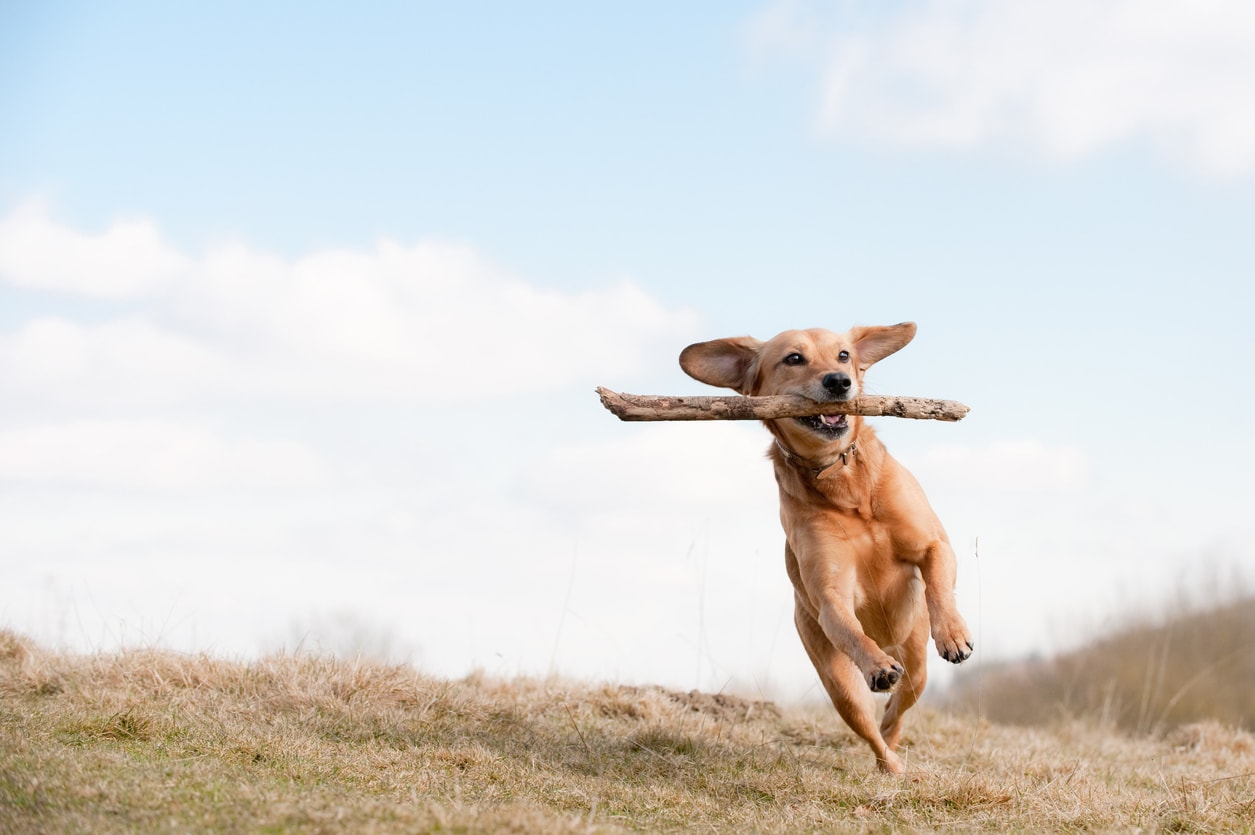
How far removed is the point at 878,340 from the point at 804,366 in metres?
1.00

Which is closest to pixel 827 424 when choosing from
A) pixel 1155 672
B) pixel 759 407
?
pixel 759 407

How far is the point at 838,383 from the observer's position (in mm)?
5898

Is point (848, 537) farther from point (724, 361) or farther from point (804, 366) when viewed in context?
point (724, 361)

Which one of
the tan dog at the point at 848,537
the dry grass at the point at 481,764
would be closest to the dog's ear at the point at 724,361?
the tan dog at the point at 848,537

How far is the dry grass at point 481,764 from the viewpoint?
4309 mm

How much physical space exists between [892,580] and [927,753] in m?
1.99

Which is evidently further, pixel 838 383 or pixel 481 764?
pixel 838 383

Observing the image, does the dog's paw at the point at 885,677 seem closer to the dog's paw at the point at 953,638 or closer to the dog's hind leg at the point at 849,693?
the dog's paw at the point at 953,638

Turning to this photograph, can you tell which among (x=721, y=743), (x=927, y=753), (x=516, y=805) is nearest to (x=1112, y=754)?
(x=927, y=753)

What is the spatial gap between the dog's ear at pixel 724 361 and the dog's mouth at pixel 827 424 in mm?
819

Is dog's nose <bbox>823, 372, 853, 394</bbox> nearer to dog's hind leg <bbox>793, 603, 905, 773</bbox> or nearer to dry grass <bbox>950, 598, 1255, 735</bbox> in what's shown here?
dog's hind leg <bbox>793, 603, 905, 773</bbox>

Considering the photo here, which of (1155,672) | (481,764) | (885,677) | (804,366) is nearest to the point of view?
(885,677)

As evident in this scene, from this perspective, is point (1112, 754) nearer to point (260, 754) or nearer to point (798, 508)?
point (798, 508)

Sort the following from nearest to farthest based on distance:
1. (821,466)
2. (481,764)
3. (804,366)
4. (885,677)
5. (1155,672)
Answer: (885,677), (481,764), (821,466), (804,366), (1155,672)
